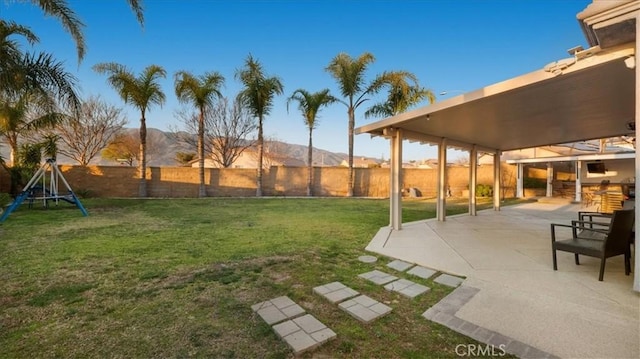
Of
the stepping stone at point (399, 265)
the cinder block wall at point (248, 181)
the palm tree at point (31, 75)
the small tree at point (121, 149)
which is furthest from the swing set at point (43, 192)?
the small tree at point (121, 149)

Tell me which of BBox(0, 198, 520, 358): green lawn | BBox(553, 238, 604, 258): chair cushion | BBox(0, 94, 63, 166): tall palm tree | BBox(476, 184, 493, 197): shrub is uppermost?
BBox(0, 94, 63, 166): tall palm tree

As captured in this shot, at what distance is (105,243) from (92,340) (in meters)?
3.90

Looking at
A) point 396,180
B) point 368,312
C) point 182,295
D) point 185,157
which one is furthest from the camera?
point 185,157

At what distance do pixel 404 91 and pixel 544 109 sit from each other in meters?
10.7

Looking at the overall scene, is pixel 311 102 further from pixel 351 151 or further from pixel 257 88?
pixel 351 151

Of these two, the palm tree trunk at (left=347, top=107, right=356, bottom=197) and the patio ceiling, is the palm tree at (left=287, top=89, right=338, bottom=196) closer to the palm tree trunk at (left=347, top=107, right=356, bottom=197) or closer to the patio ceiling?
the palm tree trunk at (left=347, top=107, right=356, bottom=197)

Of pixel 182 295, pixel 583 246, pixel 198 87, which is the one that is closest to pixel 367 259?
pixel 182 295

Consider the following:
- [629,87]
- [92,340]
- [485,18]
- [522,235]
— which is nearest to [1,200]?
[92,340]

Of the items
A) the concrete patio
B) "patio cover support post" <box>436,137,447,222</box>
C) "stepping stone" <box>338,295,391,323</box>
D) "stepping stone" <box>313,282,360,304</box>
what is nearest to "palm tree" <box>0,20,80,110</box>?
"stepping stone" <box>313,282,360,304</box>

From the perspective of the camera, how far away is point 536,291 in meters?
3.18

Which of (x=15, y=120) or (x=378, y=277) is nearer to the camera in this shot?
(x=378, y=277)

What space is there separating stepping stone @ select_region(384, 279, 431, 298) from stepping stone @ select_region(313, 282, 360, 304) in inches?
18.9

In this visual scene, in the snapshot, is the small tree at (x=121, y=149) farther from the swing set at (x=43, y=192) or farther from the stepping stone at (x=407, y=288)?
the stepping stone at (x=407, y=288)

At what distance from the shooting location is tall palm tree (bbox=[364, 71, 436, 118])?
15.2 meters
